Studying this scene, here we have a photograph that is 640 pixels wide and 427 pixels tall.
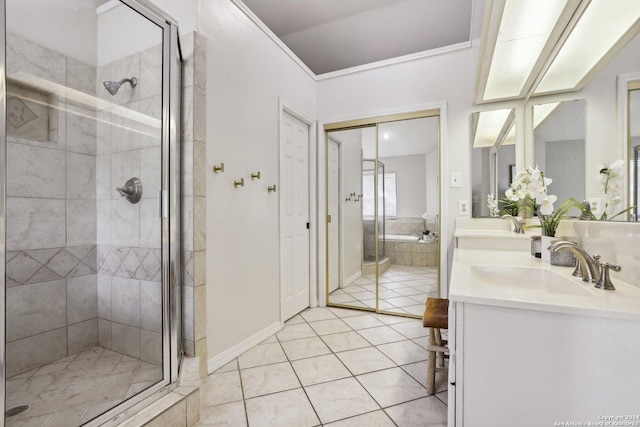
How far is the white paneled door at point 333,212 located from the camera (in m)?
3.22

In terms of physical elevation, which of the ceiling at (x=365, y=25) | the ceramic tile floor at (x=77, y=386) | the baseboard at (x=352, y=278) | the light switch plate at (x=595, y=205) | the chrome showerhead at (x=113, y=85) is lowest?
the ceramic tile floor at (x=77, y=386)

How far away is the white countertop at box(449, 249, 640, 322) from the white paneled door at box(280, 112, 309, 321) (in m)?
1.56

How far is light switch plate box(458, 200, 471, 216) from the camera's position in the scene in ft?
8.24

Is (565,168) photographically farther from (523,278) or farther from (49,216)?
(49,216)

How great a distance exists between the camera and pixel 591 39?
1.23 meters

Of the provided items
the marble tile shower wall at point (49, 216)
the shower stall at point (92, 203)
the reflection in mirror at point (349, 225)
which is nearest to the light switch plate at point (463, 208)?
the reflection in mirror at point (349, 225)

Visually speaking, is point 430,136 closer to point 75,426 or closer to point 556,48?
point 556,48

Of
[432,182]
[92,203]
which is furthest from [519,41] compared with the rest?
[92,203]

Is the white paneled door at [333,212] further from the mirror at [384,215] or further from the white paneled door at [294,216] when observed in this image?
the white paneled door at [294,216]

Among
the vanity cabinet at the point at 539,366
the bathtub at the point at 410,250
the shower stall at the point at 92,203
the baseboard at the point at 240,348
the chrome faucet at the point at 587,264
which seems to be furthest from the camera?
the bathtub at the point at 410,250

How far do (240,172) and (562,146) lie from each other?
191 centimetres

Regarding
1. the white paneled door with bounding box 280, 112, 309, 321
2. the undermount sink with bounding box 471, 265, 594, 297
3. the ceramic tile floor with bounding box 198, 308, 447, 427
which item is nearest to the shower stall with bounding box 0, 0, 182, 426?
the ceramic tile floor with bounding box 198, 308, 447, 427

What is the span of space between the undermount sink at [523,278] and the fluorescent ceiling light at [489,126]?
1.42 meters

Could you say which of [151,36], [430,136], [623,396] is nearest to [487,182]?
[430,136]
